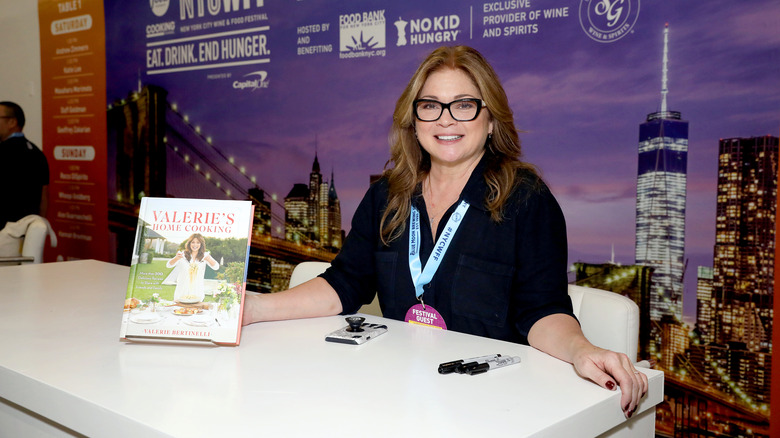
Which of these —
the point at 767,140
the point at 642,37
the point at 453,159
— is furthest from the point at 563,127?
the point at 453,159

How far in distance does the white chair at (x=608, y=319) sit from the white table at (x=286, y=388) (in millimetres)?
238

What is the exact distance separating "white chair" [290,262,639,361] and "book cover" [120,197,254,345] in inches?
31.0

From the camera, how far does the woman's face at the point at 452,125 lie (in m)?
1.72

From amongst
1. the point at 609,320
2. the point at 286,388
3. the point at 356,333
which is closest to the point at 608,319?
the point at 609,320

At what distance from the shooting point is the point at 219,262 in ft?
4.12

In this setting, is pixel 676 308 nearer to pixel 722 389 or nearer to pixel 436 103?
pixel 722 389

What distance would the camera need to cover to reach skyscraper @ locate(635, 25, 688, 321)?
2.87 m

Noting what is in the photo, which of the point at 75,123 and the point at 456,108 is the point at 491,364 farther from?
the point at 75,123

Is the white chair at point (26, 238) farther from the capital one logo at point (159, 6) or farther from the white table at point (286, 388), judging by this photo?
the white table at point (286, 388)

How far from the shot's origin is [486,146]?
1.84m

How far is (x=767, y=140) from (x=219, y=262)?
7.91 feet

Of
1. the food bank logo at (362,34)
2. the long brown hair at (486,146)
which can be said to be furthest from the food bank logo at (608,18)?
the long brown hair at (486,146)

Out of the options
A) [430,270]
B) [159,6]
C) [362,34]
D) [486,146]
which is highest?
[159,6]

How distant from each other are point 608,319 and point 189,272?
914mm
